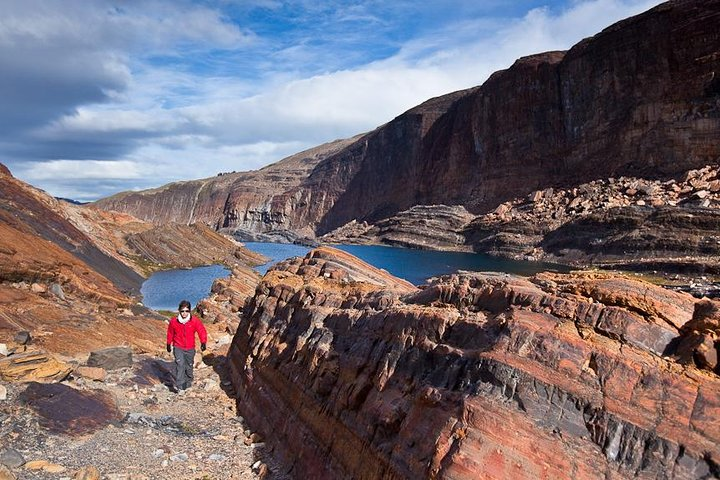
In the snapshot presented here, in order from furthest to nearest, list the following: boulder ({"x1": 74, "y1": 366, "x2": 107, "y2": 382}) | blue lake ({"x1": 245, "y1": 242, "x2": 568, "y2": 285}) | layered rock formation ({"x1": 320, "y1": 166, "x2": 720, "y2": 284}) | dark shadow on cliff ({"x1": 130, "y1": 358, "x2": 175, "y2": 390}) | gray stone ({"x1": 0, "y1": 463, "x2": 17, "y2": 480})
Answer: blue lake ({"x1": 245, "y1": 242, "x2": 568, "y2": 285}) < layered rock formation ({"x1": 320, "y1": 166, "x2": 720, "y2": 284}) < dark shadow on cliff ({"x1": 130, "y1": 358, "x2": 175, "y2": 390}) < boulder ({"x1": 74, "y1": 366, "x2": 107, "y2": 382}) < gray stone ({"x1": 0, "y1": 463, "x2": 17, "y2": 480})

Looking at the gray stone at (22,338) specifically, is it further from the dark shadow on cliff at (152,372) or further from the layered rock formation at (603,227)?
the layered rock formation at (603,227)

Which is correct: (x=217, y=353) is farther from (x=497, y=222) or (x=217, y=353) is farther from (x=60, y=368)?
(x=497, y=222)

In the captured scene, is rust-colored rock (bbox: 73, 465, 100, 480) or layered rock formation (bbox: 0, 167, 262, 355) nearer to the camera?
rust-colored rock (bbox: 73, 465, 100, 480)

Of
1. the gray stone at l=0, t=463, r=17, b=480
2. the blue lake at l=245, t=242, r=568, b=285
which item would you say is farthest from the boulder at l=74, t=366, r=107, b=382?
the blue lake at l=245, t=242, r=568, b=285

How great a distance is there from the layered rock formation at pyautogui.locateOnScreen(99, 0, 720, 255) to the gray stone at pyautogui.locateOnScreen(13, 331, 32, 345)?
77.1 metres

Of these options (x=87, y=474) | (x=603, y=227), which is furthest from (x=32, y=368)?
(x=603, y=227)

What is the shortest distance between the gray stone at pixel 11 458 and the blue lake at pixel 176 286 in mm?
27332

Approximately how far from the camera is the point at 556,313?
804cm

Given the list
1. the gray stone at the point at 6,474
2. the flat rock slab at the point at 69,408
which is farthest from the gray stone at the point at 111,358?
the gray stone at the point at 6,474

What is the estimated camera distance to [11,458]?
9.15 meters

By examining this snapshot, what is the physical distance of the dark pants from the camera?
597 inches

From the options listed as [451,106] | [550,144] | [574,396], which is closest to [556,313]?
[574,396]

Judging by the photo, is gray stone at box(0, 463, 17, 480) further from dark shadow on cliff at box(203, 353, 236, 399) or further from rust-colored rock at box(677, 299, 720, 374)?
rust-colored rock at box(677, 299, 720, 374)

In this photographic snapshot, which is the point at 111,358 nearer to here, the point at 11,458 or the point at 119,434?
the point at 119,434
